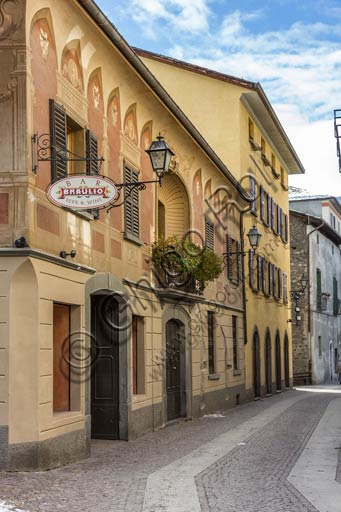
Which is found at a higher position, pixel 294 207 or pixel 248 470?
pixel 294 207

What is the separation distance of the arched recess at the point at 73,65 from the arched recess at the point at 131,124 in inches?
89.0

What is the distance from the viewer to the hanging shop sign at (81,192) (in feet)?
32.6

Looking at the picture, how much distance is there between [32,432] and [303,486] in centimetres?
338

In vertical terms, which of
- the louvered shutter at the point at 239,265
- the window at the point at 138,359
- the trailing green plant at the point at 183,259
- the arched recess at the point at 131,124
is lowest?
Answer: the window at the point at 138,359

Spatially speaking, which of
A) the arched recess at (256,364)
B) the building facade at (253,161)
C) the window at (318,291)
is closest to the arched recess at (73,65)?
the building facade at (253,161)

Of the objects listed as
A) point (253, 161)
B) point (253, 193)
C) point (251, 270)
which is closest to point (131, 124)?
point (251, 270)

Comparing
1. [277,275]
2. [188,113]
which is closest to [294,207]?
[277,275]

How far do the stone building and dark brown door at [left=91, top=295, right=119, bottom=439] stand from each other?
86.2 feet

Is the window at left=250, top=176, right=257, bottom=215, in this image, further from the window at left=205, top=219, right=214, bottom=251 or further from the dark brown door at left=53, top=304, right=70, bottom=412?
the dark brown door at left=53, top=304, right=70, bottom=412

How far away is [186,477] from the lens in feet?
32.4

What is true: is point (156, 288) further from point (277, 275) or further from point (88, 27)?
point (277, 275)

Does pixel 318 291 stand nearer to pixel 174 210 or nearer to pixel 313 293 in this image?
pixel 313 293

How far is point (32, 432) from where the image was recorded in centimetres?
998

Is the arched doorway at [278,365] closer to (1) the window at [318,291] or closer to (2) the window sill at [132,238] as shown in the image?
(1) the window at [318,291]
